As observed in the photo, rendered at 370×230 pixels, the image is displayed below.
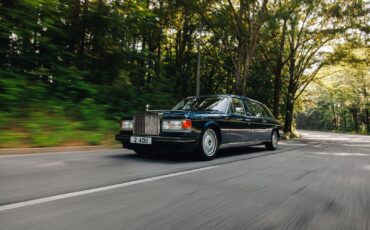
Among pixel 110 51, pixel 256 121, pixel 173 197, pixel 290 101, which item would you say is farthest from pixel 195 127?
pixel 290 101

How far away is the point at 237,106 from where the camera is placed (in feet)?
27.1

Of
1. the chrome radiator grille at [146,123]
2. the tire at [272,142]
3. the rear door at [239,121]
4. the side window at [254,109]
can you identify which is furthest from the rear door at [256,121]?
the chrome radiator grille at [146,123]

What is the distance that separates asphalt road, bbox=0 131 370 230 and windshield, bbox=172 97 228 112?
2.07m

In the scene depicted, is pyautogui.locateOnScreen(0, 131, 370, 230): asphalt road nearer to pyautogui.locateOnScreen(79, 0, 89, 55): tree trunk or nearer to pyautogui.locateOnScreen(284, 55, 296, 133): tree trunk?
pyautogui.locateOnScreen(79, 0, 89, 55): tree trunk

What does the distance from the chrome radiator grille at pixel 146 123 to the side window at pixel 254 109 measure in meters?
3.34

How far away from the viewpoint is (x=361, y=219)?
3.01 metres

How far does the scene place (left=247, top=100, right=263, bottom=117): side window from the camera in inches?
355

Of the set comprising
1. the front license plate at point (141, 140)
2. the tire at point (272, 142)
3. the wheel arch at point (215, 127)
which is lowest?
the tire at point (272, 142)

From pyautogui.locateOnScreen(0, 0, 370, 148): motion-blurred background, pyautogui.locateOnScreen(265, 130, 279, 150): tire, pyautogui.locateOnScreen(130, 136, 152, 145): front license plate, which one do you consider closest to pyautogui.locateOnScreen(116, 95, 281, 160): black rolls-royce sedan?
pyautogui.locateOnScreen(130, 136, 152, 145): front license plate

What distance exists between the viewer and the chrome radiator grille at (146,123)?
6.43 meters

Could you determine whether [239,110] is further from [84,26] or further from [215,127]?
[84,26]

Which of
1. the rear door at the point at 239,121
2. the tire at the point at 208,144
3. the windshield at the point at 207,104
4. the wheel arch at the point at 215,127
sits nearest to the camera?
the tire at the point at 208,144

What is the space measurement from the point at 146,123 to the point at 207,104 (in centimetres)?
185

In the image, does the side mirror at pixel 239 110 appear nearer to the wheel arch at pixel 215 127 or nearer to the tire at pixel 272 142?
the wheel arch at pixel 215 127
